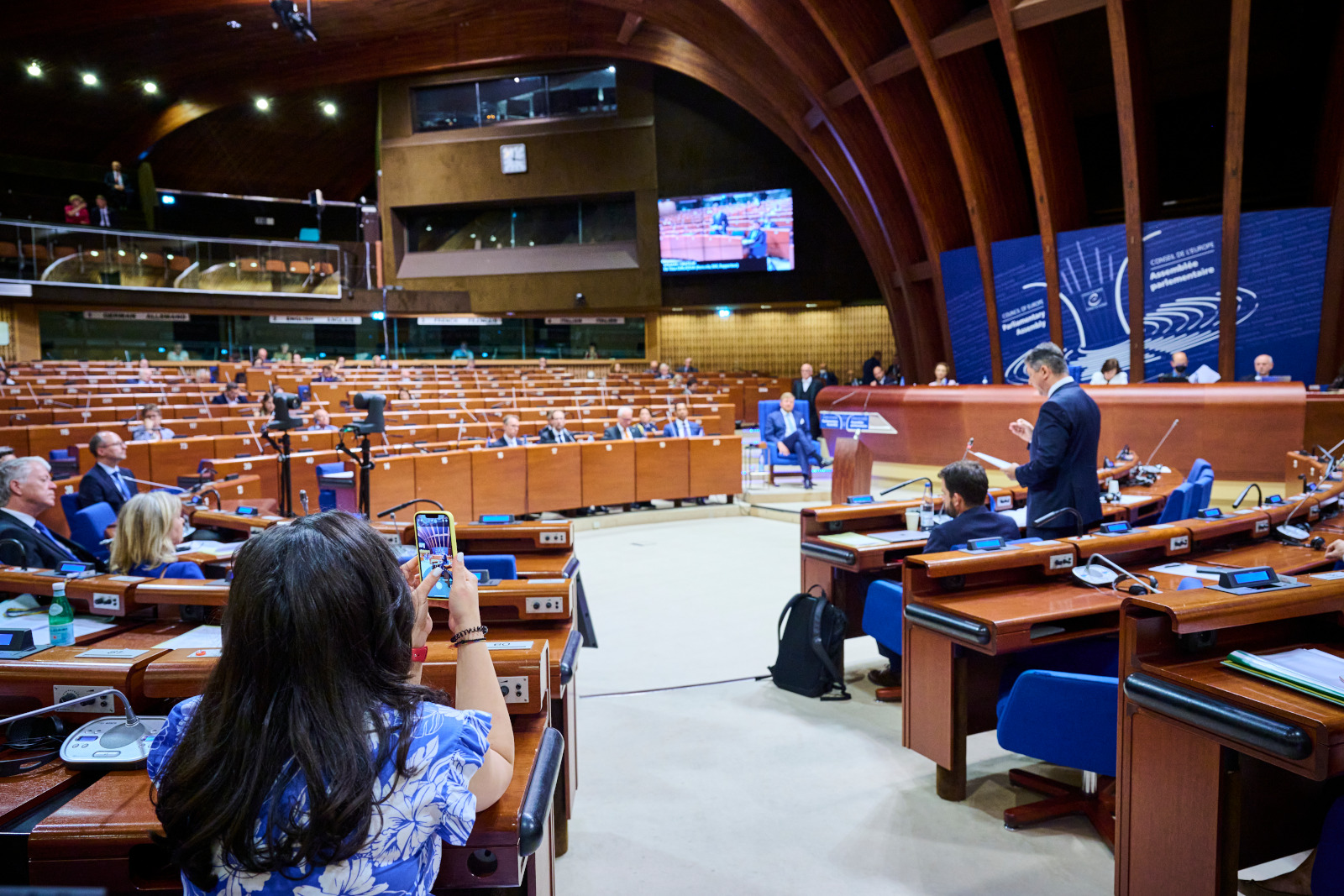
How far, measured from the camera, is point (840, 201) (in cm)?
1563

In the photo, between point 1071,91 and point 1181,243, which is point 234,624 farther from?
point 1071,91

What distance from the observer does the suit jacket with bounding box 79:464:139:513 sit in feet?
16.4

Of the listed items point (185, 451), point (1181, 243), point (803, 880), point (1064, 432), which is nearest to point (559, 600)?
point (803, 880)

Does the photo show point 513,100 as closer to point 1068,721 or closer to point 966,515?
point 966,515

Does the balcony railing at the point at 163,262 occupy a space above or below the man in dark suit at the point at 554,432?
above

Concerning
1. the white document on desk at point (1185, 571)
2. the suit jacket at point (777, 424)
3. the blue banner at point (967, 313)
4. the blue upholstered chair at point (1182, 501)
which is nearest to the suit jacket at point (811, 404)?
the suit jacket at point (777, 424)

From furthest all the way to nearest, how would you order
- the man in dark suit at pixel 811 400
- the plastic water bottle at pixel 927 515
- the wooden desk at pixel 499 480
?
the man in dark suit at pixel 811 400 → the wooden desk at pixel 499 480 → the plastic water bottle at pixel 927 515

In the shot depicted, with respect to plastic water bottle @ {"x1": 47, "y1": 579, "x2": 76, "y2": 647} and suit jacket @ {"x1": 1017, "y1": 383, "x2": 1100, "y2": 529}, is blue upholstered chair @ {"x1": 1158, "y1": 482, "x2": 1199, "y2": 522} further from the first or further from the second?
plastic water bottle @ {"x1": 47, "y1": 579, "x2": 76, "y2": 647}

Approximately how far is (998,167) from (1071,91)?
5.28ft

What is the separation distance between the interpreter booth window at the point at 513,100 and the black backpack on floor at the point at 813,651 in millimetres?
17842

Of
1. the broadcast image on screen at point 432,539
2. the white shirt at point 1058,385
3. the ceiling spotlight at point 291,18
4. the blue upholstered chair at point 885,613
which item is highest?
the ceiling spotlight at point 291,18

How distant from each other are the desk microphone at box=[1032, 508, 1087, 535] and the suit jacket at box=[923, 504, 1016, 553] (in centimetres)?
24

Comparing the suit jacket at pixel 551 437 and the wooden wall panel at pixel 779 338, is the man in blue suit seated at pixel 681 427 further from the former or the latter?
the wooden wall panel at pixel 779 338

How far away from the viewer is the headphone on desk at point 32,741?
1.65m
